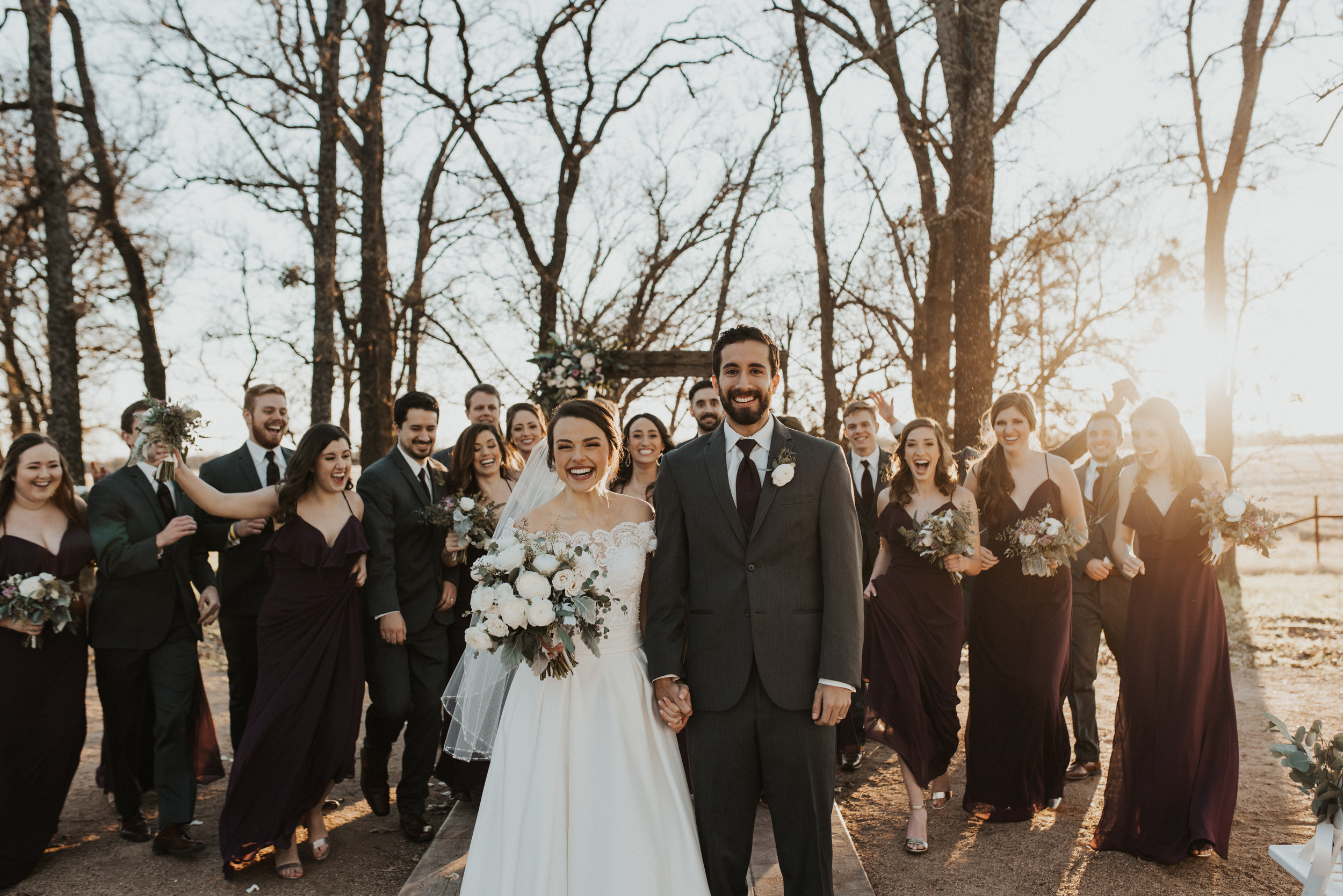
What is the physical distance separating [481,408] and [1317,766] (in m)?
5.36

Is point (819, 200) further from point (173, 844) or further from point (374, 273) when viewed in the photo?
point (173, 844)

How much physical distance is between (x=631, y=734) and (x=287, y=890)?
7.35ft

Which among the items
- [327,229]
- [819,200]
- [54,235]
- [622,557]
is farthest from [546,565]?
[819,200]

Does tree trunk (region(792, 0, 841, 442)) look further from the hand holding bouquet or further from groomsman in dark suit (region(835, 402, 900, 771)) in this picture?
the hand holding bouquet

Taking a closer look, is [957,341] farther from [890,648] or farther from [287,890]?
[287,890]

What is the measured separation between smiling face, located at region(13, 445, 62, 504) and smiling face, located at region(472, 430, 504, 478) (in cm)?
233

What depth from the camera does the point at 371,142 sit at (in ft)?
36.7

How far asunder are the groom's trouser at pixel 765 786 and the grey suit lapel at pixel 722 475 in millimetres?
573

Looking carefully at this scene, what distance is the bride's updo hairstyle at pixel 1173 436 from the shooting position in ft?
15.7

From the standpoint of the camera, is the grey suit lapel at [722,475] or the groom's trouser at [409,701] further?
the groom's trouser at [409,701]

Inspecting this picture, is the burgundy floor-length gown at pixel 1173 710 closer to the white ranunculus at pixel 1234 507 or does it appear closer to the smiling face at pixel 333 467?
the white ranunculus at pixel 1234 507

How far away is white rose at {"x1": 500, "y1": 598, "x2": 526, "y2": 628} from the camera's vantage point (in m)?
3.12

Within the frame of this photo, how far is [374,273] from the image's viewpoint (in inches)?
427

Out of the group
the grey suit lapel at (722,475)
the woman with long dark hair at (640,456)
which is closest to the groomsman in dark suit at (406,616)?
the woman with long dark hair at (640,456)
